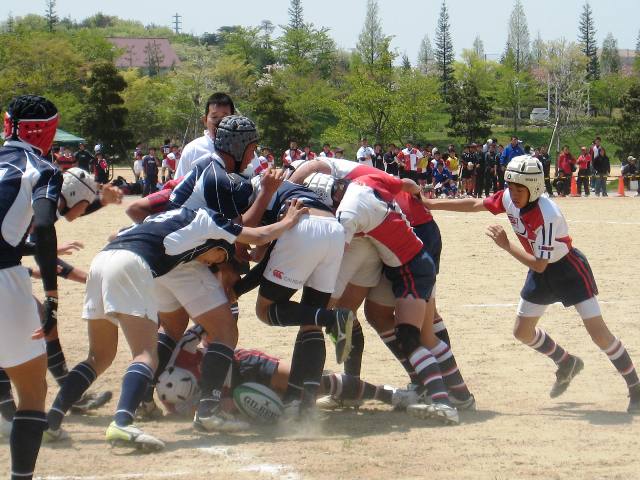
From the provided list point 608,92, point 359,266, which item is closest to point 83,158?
point 359,266

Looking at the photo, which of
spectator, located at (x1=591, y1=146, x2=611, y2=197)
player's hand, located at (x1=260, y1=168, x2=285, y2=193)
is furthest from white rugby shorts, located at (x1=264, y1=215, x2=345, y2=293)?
spectator, located at (x1=591, y1=146, x2=611, y2=197)

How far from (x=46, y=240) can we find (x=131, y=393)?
116 centimetres

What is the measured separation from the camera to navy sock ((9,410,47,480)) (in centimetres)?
461

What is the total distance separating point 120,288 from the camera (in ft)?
19.0

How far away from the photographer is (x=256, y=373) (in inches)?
273

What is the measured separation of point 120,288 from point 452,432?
2.41 m

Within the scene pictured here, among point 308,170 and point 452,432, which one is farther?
point 308,170

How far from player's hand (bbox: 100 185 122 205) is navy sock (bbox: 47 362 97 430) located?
1117 mm

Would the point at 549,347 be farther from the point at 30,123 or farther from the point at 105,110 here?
the point at 105,110

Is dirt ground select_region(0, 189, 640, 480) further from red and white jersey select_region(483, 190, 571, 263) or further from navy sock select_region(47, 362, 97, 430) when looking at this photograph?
red and white jersey select_region(483, 190, 571, 263)

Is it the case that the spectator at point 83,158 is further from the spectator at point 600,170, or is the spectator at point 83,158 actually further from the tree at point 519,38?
the tree at point 519,38

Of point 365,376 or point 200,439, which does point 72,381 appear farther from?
point 365,376

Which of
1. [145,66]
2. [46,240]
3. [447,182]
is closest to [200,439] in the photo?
[46,240]

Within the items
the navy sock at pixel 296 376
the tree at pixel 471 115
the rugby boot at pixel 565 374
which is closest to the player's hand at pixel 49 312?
the navy sock at pixel 296 376
